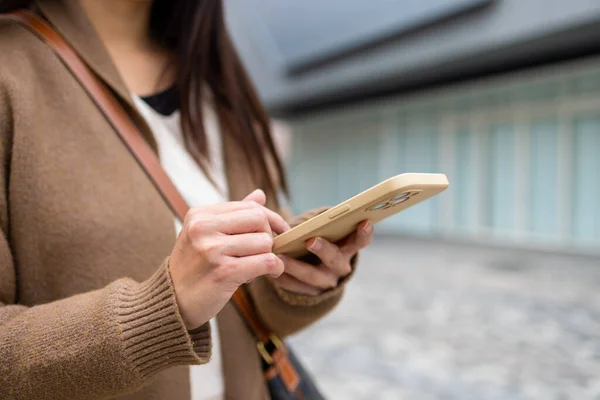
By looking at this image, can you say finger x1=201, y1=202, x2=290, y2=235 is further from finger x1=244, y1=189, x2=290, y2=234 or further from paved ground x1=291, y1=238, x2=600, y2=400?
paved ground x1=291, y1=238, x2=600, y2=400

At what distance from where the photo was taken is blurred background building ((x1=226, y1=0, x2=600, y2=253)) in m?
6.84

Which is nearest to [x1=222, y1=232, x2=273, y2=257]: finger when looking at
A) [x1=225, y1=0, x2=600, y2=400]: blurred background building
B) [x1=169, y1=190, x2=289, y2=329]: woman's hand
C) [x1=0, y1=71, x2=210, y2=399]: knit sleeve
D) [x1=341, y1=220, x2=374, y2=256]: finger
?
[x1=169, y1=190, x2=289, y2=329]: woman's hand

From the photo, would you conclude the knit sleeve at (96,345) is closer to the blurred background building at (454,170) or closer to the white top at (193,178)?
the white top at (193,178)

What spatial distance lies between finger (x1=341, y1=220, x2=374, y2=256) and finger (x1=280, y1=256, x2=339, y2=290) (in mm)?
63

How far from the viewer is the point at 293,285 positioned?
94 cm

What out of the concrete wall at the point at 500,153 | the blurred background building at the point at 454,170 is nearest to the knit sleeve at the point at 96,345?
the blurred background building at the point at 454,170

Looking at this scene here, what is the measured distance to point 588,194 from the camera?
23.1ft

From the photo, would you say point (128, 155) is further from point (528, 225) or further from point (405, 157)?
point (405, 157)

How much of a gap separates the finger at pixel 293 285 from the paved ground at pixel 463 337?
5.12ft

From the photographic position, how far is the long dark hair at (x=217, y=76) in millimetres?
1139

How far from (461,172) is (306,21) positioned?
411cm

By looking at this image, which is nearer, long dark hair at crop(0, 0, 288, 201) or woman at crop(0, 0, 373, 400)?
woman at crop(0, 0, 373, 400)

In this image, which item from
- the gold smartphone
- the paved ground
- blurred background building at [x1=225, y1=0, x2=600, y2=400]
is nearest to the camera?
the gold smartphone

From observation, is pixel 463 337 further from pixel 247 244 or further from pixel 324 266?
pixel 247 244
